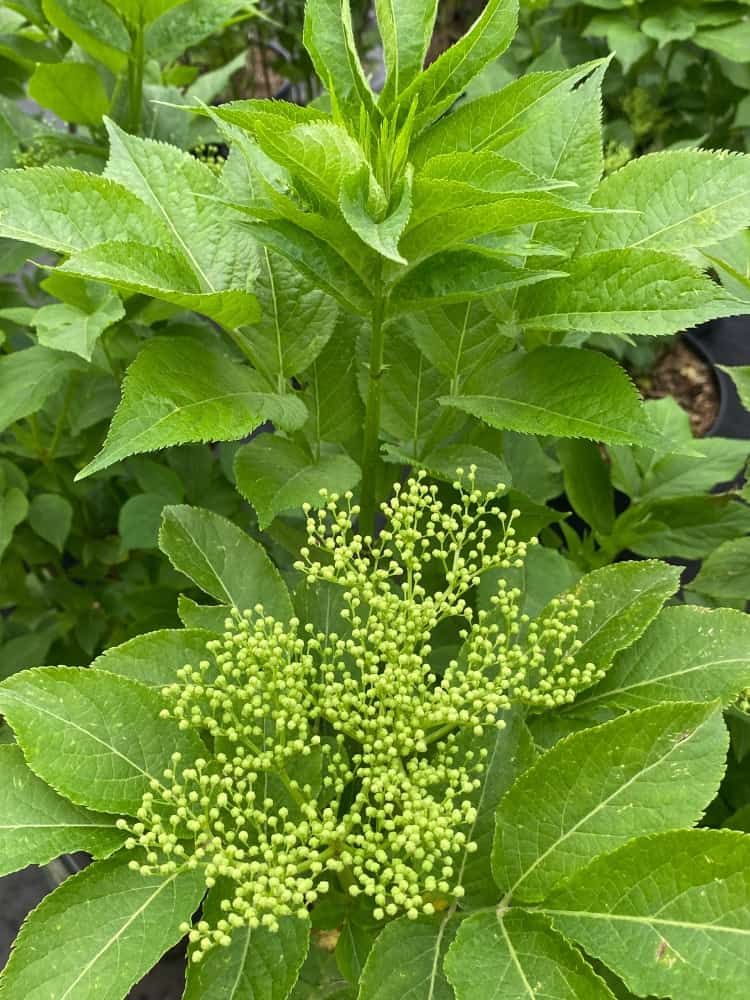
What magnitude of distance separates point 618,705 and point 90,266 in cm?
55

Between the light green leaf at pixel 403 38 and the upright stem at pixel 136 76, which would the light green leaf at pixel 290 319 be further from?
the upright stem at pixel 136 76

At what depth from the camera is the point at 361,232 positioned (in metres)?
0.57

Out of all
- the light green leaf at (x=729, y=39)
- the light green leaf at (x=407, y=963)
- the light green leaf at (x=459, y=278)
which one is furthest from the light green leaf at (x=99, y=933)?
the light green leaf at (x=729, y=39)

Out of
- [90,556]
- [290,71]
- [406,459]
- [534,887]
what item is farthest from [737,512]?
[290,71]

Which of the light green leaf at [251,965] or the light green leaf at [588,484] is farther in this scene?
the light green leaf at [588,484]

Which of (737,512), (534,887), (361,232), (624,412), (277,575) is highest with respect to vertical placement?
(361,232)

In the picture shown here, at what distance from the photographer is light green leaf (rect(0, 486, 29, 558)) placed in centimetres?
120

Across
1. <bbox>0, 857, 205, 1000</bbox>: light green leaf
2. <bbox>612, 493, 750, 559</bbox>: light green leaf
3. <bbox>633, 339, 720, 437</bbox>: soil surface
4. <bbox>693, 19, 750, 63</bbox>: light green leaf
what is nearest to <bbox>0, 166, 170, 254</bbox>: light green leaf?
<bbox>0, 857, 205, 1000</bbox>: light green leaf

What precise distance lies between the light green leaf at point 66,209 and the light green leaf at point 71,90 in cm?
51

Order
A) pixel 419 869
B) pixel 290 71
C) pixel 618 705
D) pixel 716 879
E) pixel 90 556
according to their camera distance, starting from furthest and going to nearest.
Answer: pixel 290 71, pixel 90 556, pixel 618 705, pixel 419 869, pixel 716 879

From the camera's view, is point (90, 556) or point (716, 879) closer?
point (716, 879)

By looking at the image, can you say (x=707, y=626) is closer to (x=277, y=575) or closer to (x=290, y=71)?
(x=277, y=575)

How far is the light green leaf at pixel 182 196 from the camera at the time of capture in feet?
2.48

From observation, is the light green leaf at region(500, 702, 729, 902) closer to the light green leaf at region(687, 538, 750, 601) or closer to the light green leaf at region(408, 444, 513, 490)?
the light green leaf at region(408, 444, 513, 490)
